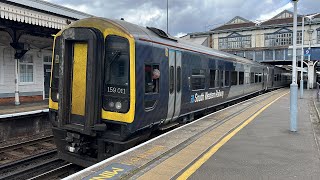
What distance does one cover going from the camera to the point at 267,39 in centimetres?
5244

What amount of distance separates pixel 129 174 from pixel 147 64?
266 centimetres

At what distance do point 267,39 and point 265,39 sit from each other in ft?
1.08

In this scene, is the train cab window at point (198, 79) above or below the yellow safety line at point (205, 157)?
above

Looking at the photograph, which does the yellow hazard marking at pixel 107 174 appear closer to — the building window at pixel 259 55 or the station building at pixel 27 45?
the station building at pixel 27 45

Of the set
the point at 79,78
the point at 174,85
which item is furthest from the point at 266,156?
the point at 79,78

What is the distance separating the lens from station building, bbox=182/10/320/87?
45.4 m

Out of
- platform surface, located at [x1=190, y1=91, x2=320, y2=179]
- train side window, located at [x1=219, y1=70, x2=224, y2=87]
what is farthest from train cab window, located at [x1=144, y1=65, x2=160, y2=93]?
train side window, located at [x1=219, y1=70, x2=224, y2=87]

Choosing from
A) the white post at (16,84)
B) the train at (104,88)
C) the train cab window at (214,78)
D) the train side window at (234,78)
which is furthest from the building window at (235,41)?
the train at (104,88)

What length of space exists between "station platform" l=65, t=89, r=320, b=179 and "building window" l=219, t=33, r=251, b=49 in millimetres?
47295

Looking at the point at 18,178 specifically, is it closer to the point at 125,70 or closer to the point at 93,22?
the point at 125,70

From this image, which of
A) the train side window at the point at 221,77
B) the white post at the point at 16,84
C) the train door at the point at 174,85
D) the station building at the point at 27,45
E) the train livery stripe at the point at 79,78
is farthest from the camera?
the white post at the point at 16,84

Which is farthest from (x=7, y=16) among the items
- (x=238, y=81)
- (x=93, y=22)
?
(x=238, y=81)

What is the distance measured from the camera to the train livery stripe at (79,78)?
6.45 metres

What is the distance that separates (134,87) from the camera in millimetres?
6219
